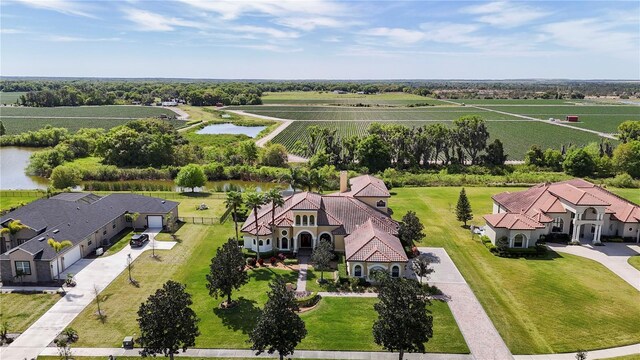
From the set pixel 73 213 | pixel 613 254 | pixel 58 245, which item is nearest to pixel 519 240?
pixel 613 254

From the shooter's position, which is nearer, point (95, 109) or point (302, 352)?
point (302, 352)

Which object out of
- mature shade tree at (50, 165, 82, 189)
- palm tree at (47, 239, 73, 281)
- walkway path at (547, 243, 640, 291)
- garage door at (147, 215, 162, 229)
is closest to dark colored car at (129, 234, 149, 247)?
garage door at (147, 215, 162, 229)

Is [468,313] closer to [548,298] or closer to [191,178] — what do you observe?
[548,298]

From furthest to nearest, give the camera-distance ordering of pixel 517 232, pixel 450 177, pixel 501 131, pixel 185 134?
pixel 501 131
pixel 185 134
pixel 450 177
pixel 517 232

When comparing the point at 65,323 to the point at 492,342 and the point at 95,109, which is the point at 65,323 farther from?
the point at 95,109

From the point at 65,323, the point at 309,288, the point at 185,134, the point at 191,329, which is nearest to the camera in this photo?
the point at 191,329

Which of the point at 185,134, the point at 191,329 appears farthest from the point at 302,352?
the point at 185,134

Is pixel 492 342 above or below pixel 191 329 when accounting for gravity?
below
